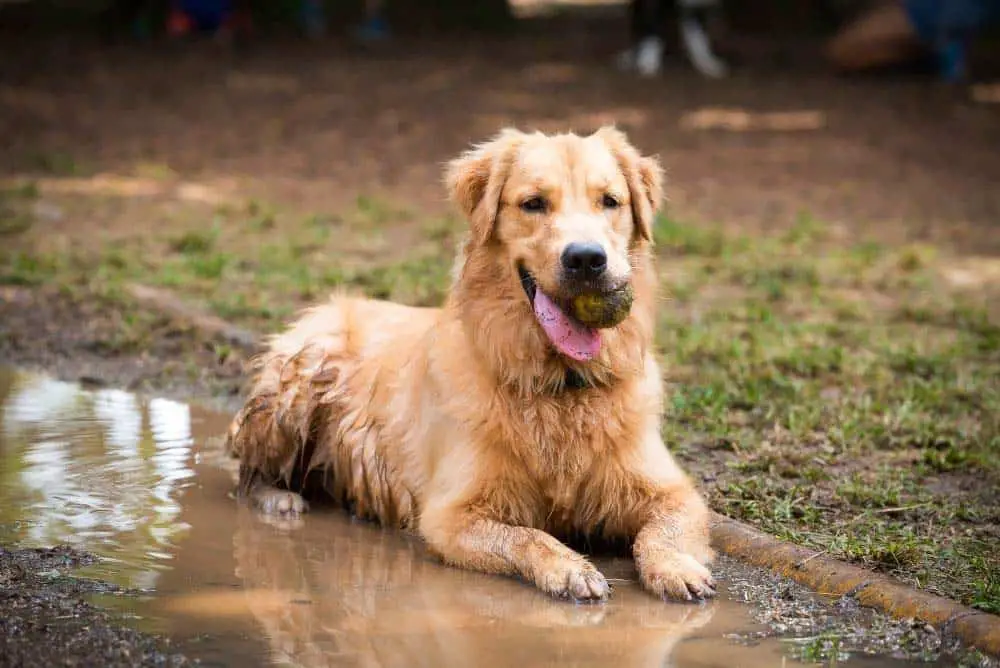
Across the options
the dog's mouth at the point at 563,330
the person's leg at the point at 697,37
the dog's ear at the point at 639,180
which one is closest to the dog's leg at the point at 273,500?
the dog's mouth at the point at 563,330

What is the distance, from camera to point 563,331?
5812mm

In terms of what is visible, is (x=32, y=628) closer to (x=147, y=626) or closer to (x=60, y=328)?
(x=147, y=626)

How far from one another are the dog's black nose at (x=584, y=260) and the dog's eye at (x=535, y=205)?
38cm

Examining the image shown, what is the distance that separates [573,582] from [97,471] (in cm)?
275

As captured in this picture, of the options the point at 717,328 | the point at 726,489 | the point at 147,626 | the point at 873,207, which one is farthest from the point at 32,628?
the point at 873,207

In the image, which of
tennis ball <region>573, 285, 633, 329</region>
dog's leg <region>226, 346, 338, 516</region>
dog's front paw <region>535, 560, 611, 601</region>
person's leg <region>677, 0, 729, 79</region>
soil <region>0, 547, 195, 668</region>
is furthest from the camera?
person's leg <region>677, 0, 729, 79</region>

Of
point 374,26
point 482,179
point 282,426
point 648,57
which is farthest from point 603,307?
point 374,26

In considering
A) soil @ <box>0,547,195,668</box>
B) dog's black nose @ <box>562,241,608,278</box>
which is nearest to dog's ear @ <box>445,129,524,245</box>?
dog's black nose @ <box>562,241,608,278</box>

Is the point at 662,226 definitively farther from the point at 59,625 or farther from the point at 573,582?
the point at 59,625

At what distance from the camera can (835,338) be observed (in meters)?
9.54

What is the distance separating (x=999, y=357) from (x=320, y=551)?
16.5 feet

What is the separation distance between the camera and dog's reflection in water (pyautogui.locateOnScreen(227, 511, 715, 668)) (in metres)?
4.80

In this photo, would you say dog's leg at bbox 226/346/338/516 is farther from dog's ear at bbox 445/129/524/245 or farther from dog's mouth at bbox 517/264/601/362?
dog's mouth at bbox 517/264/601/362

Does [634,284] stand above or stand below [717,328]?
above
